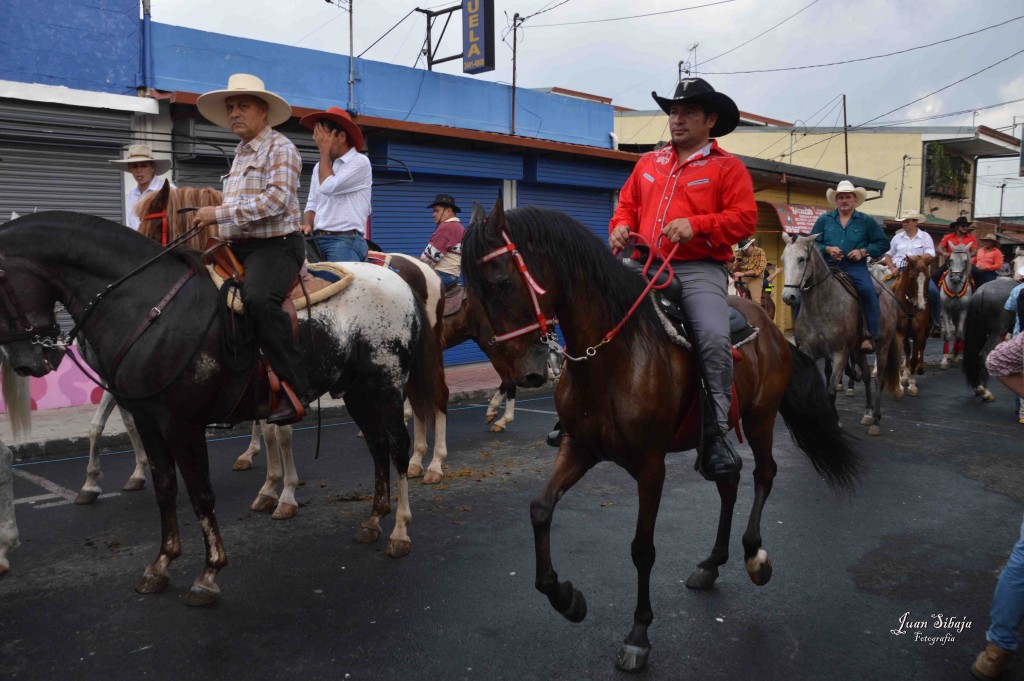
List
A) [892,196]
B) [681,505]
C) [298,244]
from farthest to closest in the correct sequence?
1. [892,196]
2. [681,505]
3. [298,244]

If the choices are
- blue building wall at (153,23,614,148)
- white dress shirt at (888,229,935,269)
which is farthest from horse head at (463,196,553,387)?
white dress shirt at (888,229,935,269)

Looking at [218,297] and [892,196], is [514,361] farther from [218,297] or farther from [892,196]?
[892,196]

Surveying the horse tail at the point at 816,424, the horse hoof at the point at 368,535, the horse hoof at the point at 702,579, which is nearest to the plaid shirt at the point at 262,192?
the horse hoof at the point at 368,535

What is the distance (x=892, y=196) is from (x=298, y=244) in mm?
35594

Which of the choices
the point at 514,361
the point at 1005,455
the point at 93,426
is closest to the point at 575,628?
the point at 514,361

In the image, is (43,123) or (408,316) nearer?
(408,316)

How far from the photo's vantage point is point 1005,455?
312 inches

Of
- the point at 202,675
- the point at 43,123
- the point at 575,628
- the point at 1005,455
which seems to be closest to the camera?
the point at 202,675

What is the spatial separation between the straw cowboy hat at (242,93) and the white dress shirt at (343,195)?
1.28 metres

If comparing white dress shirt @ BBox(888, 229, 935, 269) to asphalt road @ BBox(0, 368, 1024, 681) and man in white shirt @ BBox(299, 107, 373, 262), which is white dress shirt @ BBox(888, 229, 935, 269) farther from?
man in white shirt @ BBox(299, 107, 373, 262)

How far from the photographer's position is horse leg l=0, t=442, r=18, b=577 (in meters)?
4.55

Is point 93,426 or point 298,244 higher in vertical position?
point 298,244

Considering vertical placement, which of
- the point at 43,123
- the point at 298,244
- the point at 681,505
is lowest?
the point at 681,505

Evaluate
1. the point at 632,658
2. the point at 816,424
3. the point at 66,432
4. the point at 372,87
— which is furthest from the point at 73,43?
the point at 632,658
